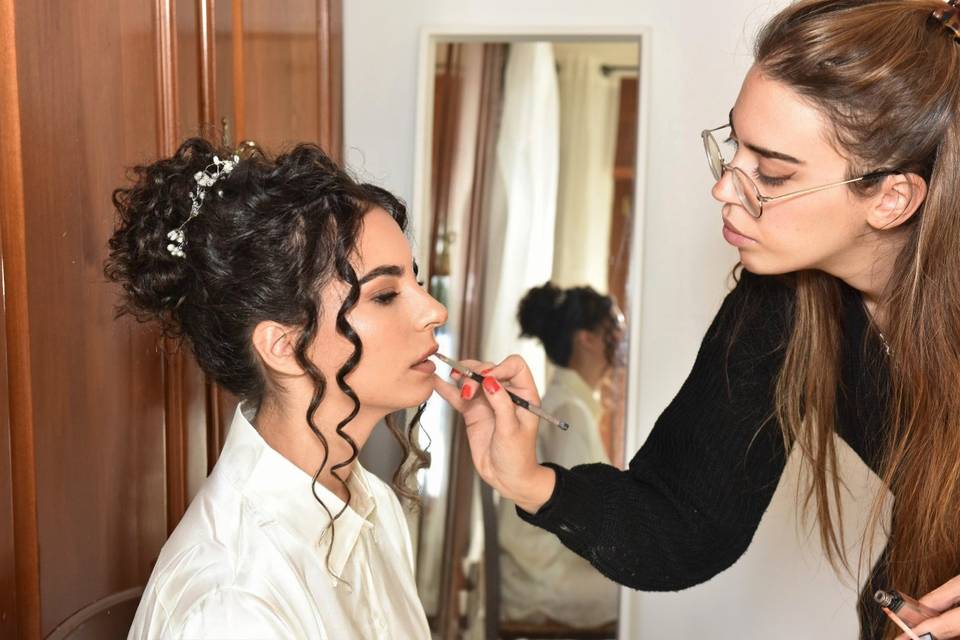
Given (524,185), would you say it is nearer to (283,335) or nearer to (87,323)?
(283,335)

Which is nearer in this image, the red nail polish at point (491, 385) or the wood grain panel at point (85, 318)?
the wood grain panel at point (85, 318)

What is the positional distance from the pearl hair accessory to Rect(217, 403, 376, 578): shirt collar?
0.24m

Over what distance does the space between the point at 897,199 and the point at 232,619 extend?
0.99 meters

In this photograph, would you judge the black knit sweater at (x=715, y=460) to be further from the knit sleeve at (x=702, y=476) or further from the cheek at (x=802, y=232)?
the cheek at (x=802, y=232)

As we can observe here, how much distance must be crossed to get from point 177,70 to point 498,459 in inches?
30.0

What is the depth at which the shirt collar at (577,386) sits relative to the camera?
2579 mm

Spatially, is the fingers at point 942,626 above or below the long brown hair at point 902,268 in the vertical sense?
below

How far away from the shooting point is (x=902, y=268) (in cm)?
155

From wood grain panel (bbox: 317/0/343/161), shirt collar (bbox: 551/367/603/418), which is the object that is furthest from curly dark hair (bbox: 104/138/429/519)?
shirt collar (bbox: 551/367/603/418)

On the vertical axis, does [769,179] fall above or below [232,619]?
above

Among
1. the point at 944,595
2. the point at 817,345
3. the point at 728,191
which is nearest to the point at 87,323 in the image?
the point at 728,191

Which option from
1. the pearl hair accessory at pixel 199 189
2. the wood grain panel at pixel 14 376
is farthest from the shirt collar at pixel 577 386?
the wood grain panel at pixel 14 376

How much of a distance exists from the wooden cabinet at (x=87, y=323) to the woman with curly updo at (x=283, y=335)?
7cm

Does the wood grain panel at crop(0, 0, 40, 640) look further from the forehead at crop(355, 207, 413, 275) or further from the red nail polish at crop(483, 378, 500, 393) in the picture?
the red nail polish at crop(483, 378, 500, 393)
